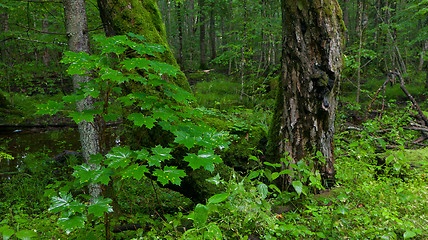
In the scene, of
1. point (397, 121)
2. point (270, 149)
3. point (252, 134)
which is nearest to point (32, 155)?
point (252, 134)

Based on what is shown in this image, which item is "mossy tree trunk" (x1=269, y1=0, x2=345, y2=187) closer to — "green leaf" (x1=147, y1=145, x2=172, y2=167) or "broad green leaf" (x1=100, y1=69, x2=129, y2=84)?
"green leaf" (x1=147, y1=145, x2=172, y2=167)

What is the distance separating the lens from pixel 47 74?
13.3 m

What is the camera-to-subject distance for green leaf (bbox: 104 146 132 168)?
144 centimetres

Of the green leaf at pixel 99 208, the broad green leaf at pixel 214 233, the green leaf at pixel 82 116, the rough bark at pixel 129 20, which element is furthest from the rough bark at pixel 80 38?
the broad green leaf at pixel 214 233

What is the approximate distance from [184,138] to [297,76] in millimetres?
1631

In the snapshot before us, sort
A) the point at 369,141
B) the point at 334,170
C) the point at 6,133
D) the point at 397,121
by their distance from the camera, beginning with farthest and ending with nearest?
1. the point at 6,133
2. the point at 397,121
3. the point at 369,141
4. the point at 334,170

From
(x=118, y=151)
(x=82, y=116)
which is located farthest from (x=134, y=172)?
(x=82, y=116)

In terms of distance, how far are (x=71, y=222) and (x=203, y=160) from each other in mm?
859

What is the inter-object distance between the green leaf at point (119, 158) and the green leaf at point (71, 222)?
347 millimetres

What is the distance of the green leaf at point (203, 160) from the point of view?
1.43m

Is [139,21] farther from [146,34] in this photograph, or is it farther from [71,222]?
[71,222]

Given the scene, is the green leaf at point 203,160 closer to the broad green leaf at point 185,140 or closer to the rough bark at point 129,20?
the broad green leaf at point 185,140

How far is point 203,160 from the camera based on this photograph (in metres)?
1.49

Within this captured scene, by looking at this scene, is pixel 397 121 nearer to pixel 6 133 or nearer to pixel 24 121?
pixel 6 133
